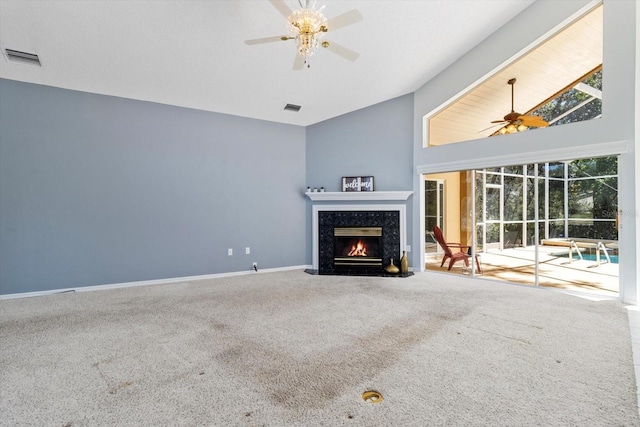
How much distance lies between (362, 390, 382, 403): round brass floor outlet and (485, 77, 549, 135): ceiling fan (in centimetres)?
458

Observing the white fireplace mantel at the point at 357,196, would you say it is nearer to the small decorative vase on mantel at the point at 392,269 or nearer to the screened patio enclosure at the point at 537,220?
the screened patio enclosure at the point at 537,220

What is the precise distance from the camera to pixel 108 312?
372 centimetres

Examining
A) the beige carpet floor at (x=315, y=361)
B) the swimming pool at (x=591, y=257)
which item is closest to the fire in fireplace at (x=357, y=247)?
the beige carpet floor at (x=315, y=361)

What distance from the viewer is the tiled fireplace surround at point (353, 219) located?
606cm

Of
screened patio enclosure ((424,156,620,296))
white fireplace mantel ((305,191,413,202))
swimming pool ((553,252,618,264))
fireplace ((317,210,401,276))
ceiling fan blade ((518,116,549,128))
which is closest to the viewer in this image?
swimming pool ((553,252,618,264))

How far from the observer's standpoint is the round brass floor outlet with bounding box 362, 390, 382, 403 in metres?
1.94

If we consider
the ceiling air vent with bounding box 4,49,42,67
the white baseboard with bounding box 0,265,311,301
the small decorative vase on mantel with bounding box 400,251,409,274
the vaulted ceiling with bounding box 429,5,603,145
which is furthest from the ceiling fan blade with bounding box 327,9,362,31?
the white baseboard with bounding box 0,265,311,301

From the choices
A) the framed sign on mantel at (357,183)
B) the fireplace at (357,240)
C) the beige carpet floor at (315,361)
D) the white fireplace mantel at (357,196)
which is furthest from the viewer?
the framed sign on mantel at (357,183)

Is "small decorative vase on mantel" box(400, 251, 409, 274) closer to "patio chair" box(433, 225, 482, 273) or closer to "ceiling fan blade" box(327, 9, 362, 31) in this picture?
"patio chair" box(433, 225, 482, 273)

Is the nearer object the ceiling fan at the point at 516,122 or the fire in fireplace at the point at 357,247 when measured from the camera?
Result: the ceiling fan at the point at 516,122

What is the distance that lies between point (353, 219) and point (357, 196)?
45 centimetres

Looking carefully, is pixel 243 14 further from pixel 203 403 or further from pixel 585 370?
pixel 585 370

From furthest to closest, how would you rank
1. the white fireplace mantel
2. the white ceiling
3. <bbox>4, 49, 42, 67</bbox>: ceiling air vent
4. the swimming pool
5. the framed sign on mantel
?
1. the framed sign on mantel
2. the white fireplace mantel
3. the swimming pool
4. <bbox>4, 49, 42, 67</bbox>: ceiling air vent
5. the white ceiling

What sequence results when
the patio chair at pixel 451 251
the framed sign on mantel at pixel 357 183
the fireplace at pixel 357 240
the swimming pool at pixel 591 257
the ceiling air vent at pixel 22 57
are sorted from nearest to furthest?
the ceiling air vent at pixel 22 57
the swimming pool at pixel 591 257
the patio chair at pixel 451 251
the fireplace at pixel 357 240
the framed sign on mantel at pixel 357 183
